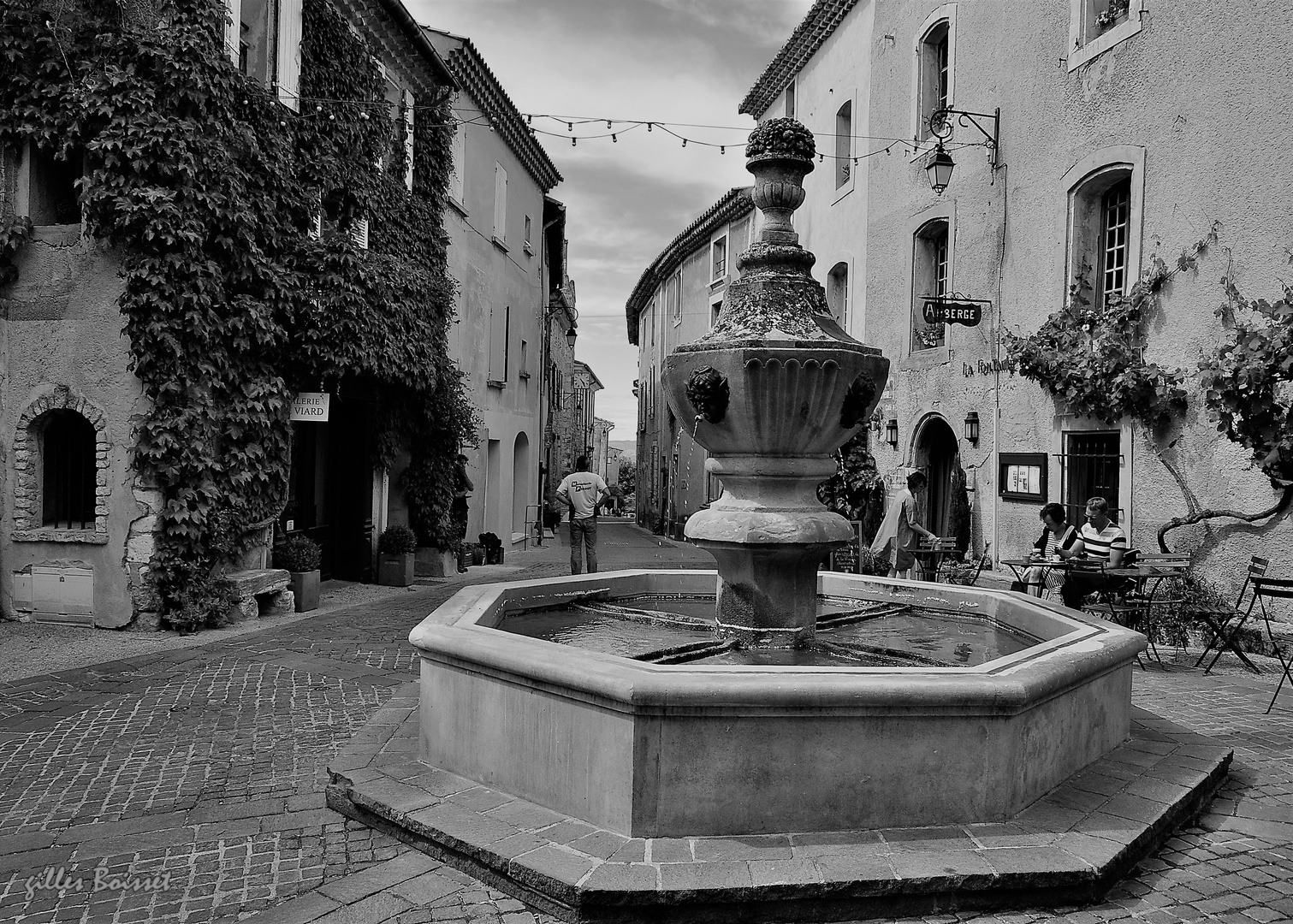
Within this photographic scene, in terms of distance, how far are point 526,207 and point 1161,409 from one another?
16.1m

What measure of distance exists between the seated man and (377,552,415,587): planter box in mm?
8724

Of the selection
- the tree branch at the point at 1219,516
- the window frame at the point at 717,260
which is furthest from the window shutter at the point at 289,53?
the window frame at the point at 717,260

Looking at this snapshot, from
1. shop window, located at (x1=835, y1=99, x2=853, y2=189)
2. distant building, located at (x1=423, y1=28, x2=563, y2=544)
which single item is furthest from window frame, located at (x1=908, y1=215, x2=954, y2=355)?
distant building, located at (x1=423, y1=28, x2=563, y2=544)

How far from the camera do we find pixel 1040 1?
12414mm

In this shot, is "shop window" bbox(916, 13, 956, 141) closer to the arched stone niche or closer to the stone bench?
the stone bench

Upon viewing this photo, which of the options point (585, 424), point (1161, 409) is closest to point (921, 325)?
point (1161, 409)

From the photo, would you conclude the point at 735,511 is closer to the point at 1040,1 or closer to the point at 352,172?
the point at 352,172

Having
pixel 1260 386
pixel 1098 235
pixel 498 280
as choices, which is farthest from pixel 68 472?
pixel 1098 235

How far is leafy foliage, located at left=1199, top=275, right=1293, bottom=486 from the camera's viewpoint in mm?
8305

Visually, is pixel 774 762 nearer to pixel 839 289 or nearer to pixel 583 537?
pixel 583 537

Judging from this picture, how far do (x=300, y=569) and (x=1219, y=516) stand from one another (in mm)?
9775

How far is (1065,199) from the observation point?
1176 centimetres

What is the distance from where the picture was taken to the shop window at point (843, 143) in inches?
734

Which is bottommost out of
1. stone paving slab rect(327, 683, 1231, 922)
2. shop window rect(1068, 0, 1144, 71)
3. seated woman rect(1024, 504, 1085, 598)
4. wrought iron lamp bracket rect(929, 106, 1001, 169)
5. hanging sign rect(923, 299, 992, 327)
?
stone paving slab rect(327, 683, 1231, 922)
